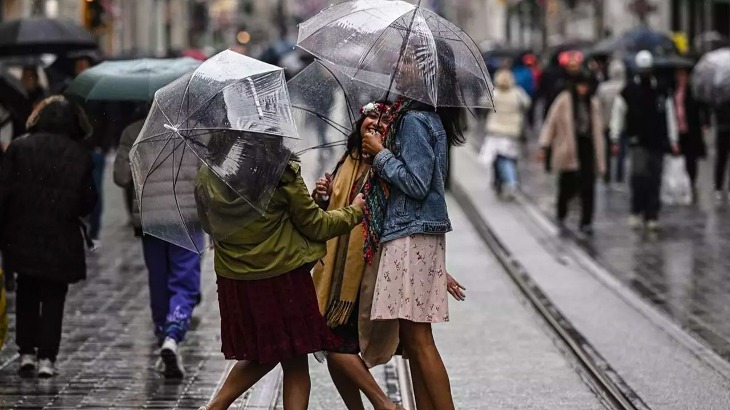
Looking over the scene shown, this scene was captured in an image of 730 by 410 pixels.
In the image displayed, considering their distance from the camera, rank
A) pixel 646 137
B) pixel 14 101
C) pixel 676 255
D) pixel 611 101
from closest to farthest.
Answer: pixel 14 101, pixel 676 255, pixel 646 137, pixel 611 101

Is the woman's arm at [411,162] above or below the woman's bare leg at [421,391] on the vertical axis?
above

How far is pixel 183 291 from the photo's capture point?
9531 mm

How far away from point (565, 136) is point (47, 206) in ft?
29.1

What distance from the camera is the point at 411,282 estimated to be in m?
6.91

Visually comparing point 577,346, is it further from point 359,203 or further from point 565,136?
point 565,136

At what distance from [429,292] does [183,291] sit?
291 centimetres

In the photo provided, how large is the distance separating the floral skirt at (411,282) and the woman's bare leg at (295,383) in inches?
15.5

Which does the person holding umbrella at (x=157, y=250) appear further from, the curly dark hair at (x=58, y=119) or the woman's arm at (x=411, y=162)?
the woman's arm at (x=411, y=162)

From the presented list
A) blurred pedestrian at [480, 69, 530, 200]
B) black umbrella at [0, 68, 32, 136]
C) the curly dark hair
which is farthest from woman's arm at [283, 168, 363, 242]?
blurred pedestrian at [480, 69, 530, 200]

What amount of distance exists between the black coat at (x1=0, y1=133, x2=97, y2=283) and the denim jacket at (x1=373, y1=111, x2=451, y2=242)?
9.26 feet

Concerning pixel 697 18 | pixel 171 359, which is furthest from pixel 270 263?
pixel 697 18

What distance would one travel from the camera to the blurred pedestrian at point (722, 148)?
20312 millimetres

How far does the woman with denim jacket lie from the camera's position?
22.5ft

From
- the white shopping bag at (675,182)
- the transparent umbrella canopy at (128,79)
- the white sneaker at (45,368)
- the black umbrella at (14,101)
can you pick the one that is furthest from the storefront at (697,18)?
the white sneaker at (45,368)
